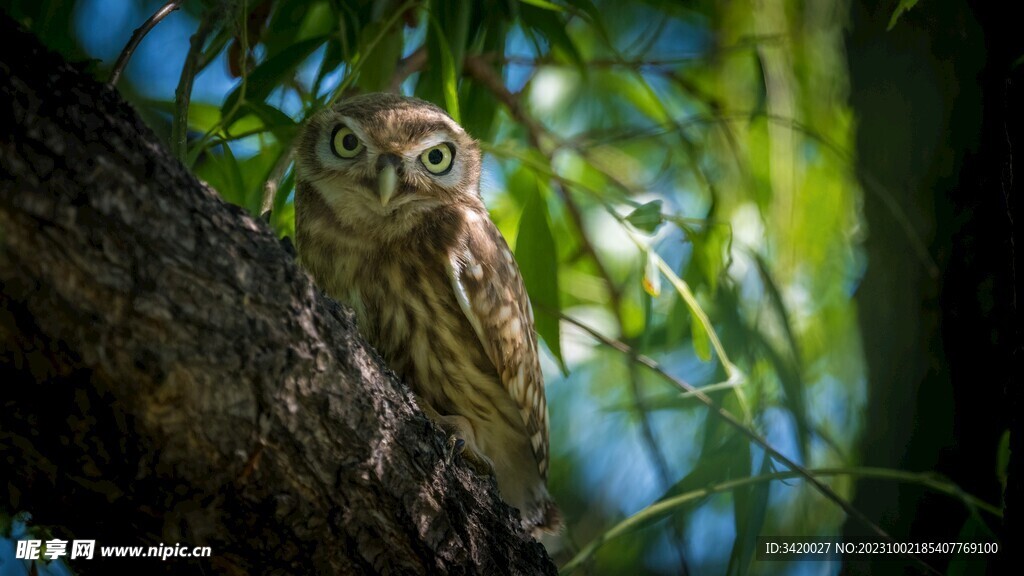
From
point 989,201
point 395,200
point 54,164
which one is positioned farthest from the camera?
point 989,201

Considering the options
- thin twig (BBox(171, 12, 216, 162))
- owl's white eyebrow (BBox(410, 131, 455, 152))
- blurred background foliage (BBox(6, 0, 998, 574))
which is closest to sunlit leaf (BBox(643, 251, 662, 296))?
blurred background foliage (BBox(6, 0, 998, 574))

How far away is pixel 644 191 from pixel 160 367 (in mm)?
2179

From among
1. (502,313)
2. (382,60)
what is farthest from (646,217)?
(382,60)

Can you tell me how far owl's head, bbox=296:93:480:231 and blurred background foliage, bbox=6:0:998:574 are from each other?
6 cm

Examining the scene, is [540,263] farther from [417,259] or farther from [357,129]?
[357,129]

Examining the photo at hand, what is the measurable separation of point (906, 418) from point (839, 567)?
49cm

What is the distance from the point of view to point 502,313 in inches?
72.4

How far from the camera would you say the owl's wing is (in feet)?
5.89

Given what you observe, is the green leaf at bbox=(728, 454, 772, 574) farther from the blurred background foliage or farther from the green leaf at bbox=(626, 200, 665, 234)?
the green leaf at bbox=(626, 200, 665, 234)

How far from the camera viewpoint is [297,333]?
1.06 metres

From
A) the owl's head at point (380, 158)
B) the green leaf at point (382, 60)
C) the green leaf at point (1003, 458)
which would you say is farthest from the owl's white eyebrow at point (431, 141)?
the green leaf at point (1003, 458)

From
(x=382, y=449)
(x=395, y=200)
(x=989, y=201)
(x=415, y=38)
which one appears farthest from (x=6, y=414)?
(x=989, y=201)

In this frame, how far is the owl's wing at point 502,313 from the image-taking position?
70.6 inches

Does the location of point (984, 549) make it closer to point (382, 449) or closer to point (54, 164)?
point (382, 449)
